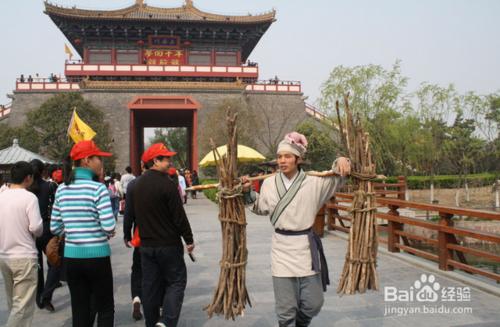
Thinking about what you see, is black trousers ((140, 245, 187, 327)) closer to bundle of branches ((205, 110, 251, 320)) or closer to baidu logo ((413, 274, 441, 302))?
bundle of branches ((205, 110, 251, 320))

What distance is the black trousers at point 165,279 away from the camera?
3.46 metres

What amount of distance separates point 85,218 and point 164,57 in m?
27.4

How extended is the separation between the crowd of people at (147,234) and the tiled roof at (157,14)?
2669 centimetres

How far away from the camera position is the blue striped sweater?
3193 mm

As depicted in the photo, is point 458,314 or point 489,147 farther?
point 489,147

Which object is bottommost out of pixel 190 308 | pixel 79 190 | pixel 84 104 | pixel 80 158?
pixel 190 308

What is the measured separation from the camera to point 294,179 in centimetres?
307

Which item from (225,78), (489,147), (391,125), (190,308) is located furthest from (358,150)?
(225,78)

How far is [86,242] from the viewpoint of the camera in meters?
3.19

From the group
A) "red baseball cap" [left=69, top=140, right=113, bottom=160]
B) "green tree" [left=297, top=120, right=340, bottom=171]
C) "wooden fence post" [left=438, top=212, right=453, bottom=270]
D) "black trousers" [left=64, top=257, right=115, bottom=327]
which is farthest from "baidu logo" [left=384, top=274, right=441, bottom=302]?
"green tree" [left=297, top=120, right=340, bottom=171]

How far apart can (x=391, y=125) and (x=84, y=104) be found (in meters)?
16.3

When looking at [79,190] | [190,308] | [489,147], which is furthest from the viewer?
[489,147]

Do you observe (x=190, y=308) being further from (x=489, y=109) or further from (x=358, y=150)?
(x=489, y=109)

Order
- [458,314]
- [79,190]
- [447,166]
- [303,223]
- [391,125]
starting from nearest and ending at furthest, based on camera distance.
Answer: [303,223] < [79,190] < [458,314] < [391,125] < [447,166]
